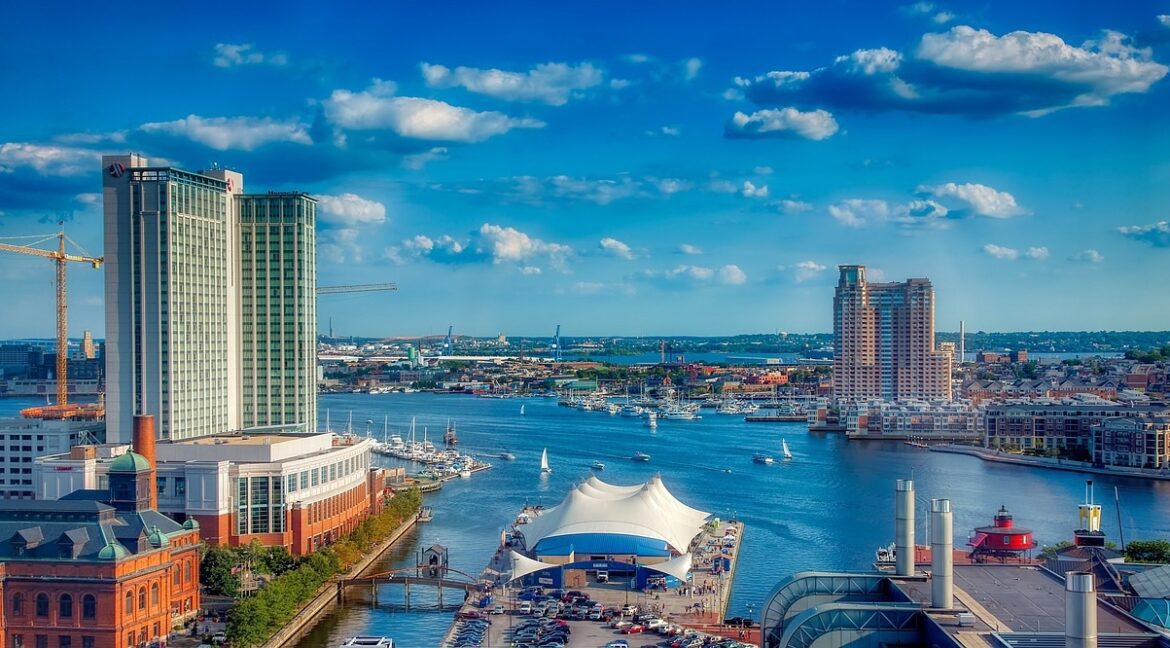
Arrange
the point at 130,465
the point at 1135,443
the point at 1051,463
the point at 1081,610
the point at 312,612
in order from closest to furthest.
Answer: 1. the point at 1081,610
2. the point at 130,465
3. the point at 312,612
4. the point at 1135,443
5. the point at 1051,463

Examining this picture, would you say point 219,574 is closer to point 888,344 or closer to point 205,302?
point 205,302

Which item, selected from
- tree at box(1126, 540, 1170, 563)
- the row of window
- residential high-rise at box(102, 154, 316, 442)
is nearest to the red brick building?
the row of window

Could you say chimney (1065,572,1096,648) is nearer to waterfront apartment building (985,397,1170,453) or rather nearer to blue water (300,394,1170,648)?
blue water (300,394,1170,648)

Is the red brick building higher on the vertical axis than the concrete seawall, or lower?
higher

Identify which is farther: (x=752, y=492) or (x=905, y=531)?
(x=752, y=492)

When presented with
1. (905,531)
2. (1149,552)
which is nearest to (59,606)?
(905,531)

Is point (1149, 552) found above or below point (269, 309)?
below

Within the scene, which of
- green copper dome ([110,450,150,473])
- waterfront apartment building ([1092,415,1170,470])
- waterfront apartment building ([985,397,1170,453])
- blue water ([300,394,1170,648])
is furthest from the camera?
waterfront apartment building ([985,397,1170,453])
